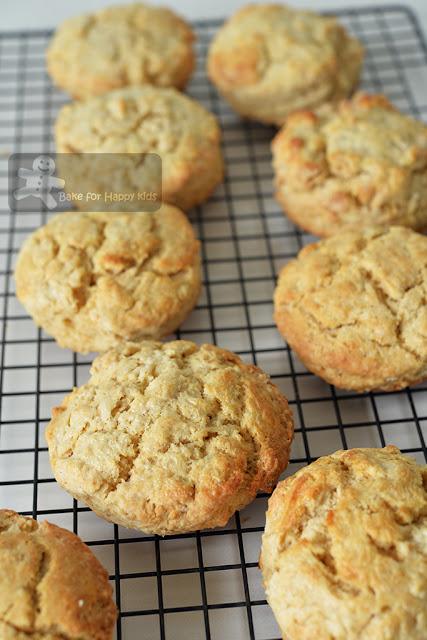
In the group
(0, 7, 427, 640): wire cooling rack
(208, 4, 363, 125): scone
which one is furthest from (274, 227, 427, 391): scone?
(208, 4, 363, 125): scone

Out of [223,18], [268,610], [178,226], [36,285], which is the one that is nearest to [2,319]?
[36,285]

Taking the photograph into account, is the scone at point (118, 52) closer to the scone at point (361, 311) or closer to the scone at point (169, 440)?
the scone at point (361, 311)

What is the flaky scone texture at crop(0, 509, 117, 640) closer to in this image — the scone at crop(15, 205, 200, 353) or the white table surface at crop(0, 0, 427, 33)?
the scone at crop(15, 205, 200, 353)

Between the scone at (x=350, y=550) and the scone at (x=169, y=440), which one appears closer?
the scone at (x=350, y=550)

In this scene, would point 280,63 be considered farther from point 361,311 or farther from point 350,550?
point 350,550

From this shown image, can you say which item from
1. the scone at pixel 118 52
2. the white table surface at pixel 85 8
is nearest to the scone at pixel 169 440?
the scone at pixel 118 52
